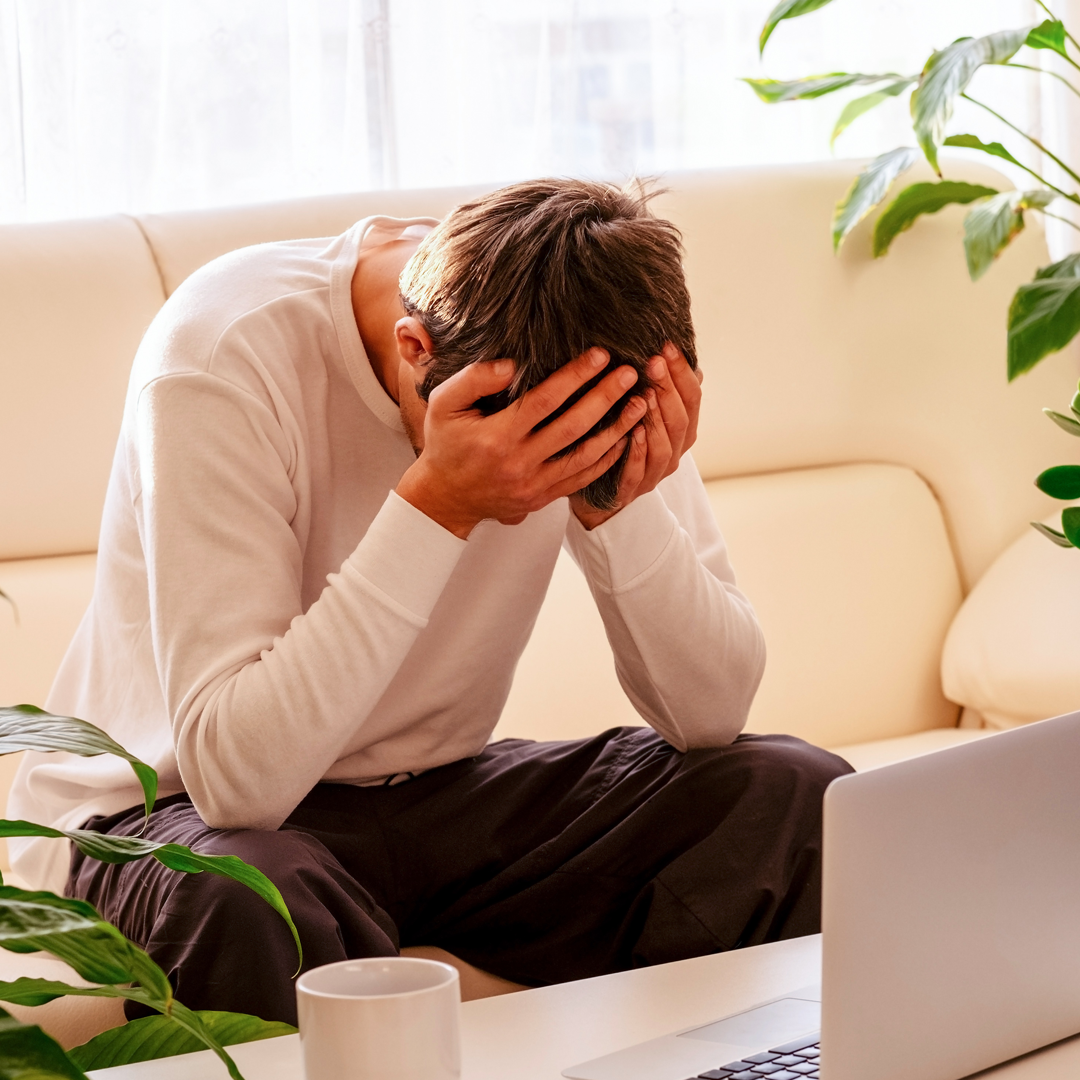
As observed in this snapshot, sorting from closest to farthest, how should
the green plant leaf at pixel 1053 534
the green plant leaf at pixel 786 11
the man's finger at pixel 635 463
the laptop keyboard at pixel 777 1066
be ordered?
the laptop keyboard at pixel 777 1066, the man's finger at pixel 635 463, the green plant leaf at pixel 1053 534, the green plant leaf at pixel 786 11

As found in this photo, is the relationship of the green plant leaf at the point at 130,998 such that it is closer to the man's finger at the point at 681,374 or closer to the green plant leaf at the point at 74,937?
the green plant leaf at the point at 74,937

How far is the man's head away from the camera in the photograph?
3.37 feet

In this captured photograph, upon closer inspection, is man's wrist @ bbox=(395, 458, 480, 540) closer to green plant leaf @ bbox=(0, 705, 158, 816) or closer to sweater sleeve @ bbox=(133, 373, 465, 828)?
sweater sleeve @ bbox=(133, 373, 465, 828)

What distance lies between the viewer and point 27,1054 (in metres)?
0.49

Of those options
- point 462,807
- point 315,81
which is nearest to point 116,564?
point 462,807

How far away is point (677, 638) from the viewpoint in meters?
1.28

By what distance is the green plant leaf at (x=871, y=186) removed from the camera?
77.7 inches

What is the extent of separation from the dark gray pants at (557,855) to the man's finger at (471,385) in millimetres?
346

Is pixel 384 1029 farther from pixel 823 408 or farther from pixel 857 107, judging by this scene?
pixel 857 107

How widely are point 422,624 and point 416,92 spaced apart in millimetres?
1263

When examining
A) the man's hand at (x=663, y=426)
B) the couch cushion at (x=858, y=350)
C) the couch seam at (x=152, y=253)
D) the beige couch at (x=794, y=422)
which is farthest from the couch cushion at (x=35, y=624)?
the couch cushion at (x=858, y=350)

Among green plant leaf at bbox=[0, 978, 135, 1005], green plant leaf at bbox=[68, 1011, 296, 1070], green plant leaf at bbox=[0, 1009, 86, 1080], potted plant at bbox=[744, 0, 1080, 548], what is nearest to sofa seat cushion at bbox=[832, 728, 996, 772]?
potted plant at bbox=[744, 0, 1080, 548]

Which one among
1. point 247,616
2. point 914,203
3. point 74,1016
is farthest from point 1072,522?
point 914,203

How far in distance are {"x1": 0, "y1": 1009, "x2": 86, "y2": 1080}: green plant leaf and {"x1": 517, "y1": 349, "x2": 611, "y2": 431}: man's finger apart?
633mm
